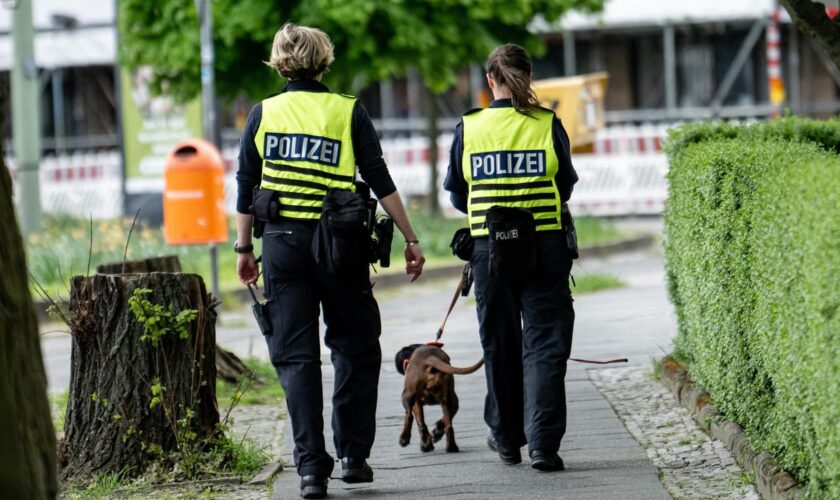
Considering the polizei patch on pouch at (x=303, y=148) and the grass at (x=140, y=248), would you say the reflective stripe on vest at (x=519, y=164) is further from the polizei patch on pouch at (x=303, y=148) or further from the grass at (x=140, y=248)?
the grass at (x=140, y=248)

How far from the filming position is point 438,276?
1672 centimetres

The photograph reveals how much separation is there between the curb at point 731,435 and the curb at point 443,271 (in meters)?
3.99

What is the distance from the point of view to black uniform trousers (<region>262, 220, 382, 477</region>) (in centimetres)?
583

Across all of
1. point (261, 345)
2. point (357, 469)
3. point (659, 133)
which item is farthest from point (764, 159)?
point (659, 133)

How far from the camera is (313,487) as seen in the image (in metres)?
5.81

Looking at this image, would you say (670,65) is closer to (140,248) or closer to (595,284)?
(595,284)

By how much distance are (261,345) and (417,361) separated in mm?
5119

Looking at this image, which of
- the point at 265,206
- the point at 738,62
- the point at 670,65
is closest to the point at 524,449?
the point at 265,206

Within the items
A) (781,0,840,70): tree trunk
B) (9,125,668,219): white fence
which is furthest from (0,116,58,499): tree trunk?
(9,125,668,219): white fence

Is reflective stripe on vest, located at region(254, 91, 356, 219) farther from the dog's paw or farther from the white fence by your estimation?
the white fence

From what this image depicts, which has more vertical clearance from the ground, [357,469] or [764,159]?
[764,159]

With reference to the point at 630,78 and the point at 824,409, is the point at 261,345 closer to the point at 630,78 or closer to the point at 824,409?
the point at 824,409

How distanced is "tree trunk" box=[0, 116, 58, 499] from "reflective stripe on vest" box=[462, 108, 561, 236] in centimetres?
248

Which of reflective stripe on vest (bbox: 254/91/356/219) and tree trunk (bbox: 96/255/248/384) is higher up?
reflective stripe on vest (bbox: 254/91/356/219)
